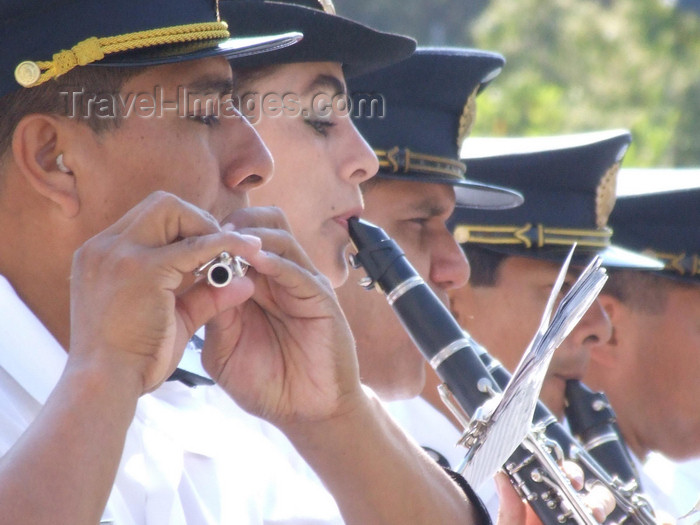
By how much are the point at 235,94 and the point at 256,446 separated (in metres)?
1.02

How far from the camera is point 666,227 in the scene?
241 inches

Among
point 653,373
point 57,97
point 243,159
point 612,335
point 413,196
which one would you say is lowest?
point 653,373

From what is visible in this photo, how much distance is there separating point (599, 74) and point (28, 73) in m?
21.1

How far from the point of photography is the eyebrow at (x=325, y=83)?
3578 mm

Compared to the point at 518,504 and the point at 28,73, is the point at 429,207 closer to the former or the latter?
the point at 518,504

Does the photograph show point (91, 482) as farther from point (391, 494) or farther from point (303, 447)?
point (391, 494)

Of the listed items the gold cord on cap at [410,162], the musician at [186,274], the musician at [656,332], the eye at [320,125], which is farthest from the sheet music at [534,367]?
the musician at [656,332]

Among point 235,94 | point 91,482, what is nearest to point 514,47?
point 235,94

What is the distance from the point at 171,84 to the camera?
2627mm

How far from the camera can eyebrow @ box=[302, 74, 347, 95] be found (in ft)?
11.7

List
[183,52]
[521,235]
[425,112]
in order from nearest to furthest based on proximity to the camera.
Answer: [183,52], [425,112], [521,235]

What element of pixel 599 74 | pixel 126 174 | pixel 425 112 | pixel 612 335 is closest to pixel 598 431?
pixel 425 112

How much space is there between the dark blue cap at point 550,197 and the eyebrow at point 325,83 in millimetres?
1466

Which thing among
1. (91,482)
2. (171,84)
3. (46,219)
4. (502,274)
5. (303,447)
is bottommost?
(502,274)
